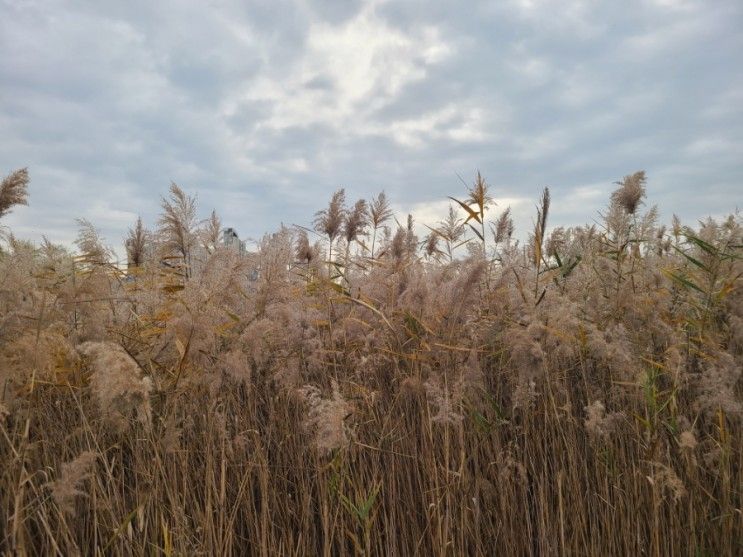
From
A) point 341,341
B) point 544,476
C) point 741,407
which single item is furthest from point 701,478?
point 341,341

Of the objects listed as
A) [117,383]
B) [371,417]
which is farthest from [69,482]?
[371,417]

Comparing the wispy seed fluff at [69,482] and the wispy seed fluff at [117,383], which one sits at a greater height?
the wispy seed fluff at [117,383]

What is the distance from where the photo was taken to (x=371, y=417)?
269 cm

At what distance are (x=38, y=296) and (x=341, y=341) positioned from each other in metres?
1.38

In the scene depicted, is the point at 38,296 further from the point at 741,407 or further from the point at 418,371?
the point at 741,407

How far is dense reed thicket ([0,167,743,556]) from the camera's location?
220 cm

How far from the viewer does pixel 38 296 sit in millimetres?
2322

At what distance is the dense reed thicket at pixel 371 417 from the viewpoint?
220 centimetres

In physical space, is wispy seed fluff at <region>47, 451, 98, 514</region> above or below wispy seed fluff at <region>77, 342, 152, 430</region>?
below

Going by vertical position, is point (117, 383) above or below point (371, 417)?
above

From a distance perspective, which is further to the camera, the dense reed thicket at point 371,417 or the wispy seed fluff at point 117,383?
the dense reed thicket at point 371,417

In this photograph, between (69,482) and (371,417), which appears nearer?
(69,482)

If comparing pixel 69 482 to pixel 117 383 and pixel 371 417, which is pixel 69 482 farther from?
pixel 371 417

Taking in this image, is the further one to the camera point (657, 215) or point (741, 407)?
point (657, 215)
